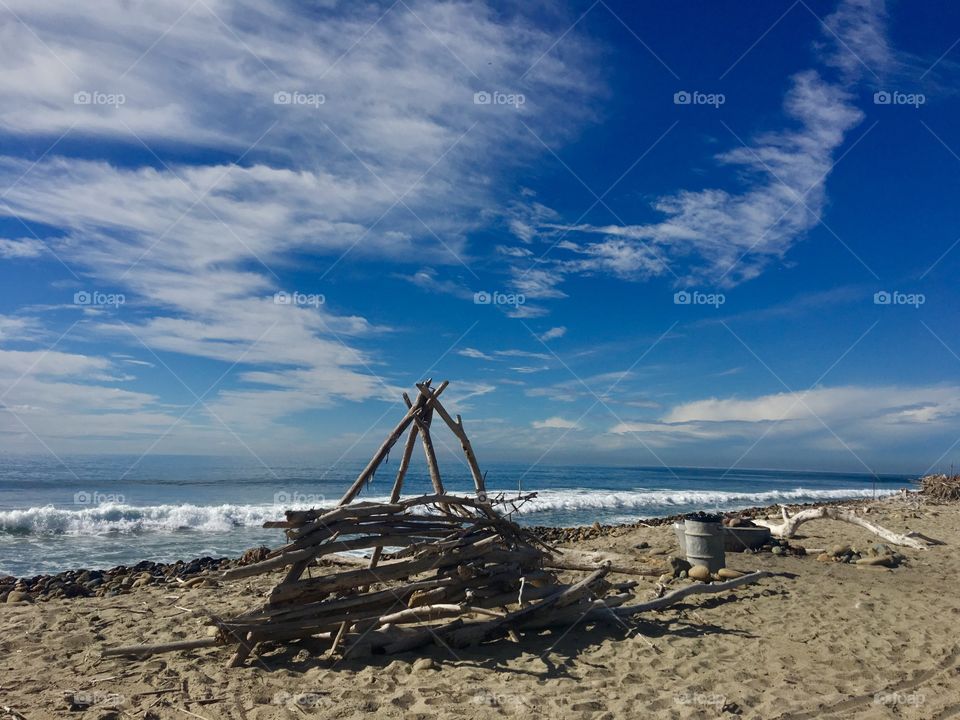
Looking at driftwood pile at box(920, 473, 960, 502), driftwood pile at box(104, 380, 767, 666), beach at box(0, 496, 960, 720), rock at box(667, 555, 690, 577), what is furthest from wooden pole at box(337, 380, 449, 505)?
driftwood pile at box(920, 473, 960, 502)

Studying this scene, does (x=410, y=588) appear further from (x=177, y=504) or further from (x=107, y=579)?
(x=177, y=504)

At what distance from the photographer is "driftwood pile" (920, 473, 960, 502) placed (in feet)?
97.9

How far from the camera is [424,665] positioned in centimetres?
550

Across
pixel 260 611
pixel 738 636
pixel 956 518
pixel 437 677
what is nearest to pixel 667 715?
pixel 437 677

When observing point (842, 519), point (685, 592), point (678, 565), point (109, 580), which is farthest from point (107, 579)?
point (842, 519)

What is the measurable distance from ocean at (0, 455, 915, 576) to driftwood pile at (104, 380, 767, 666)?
1826 millimetres

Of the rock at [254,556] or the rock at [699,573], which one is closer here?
the rock at [699,573]

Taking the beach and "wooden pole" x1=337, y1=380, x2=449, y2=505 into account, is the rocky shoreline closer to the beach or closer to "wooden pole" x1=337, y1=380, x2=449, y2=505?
the beach

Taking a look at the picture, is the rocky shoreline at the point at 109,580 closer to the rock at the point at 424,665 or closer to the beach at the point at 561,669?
the beach at the point at 561,669

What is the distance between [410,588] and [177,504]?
2295cm

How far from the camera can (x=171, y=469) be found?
153ft

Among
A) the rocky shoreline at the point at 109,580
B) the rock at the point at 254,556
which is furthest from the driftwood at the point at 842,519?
the rocky shoreline at the point at 109,580

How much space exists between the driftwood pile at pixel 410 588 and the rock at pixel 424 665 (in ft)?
1.12

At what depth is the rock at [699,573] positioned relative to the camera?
880 cm
